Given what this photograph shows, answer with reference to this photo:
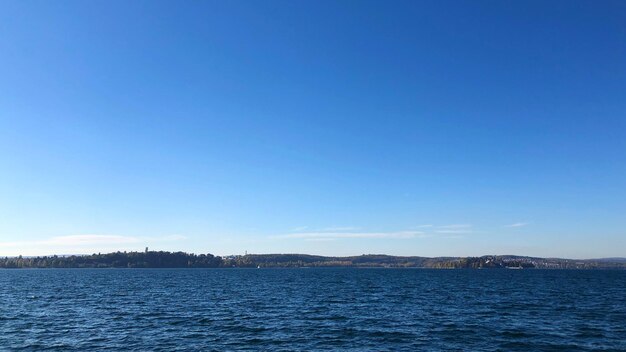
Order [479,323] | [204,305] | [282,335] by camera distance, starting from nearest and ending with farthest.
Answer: [282,335]
[479,323]
[204,305]

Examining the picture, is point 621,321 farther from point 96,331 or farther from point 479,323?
point 96,331

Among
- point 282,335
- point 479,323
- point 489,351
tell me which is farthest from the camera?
point 479,323

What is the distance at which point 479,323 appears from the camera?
1937 inches

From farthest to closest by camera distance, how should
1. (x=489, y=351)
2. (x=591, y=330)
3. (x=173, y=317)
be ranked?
(x=173, y=317), (x=591, y=330), (x=489, y=351)

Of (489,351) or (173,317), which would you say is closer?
(489,351)

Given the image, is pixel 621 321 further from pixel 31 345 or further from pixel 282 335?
pixel 31 345

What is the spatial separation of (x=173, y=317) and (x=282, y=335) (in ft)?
58.6

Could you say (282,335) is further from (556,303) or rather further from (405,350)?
(556,303)

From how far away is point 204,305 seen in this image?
6756cm

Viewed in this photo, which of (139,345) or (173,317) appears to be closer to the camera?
(139,345)

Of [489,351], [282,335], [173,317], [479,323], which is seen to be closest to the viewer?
[489,351]

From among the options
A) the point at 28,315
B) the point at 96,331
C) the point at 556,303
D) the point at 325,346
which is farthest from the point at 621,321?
the point at 28,315

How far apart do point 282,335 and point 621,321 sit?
38004 millimetres

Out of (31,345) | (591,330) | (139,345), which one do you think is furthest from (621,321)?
(31,345)
